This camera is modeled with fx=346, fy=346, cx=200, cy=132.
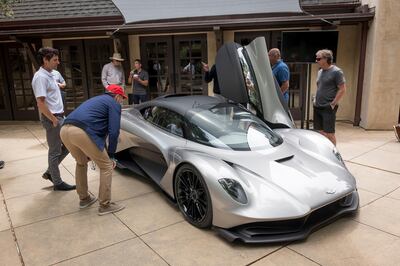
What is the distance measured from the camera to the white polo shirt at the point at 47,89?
3.96 meters

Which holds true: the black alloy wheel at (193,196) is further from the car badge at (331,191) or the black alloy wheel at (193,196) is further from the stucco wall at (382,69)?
the stucco wall at (382,69)

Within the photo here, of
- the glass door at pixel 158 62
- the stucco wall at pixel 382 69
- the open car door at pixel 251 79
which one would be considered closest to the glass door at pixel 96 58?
the glass door at pixel 158 62

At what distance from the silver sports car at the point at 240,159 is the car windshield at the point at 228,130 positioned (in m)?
0.01

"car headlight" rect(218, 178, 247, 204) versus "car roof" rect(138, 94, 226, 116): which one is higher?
"car roof" rect(138, 94, 226, 116)

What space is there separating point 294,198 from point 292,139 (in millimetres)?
1330

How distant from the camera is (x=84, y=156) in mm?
3760

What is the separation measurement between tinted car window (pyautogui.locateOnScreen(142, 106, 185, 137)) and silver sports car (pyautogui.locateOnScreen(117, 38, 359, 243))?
13 mm

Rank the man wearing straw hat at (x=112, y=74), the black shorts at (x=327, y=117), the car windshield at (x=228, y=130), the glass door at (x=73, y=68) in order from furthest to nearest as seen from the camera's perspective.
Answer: the glass door at (x=73, y=68)
the man wearing straw hat at (x=112, y=74)
the black shorts at (x=327, y=117)
the car windshield at (x=228, y=130)

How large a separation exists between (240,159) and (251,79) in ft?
4.58

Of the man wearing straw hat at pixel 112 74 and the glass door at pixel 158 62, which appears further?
the glass door at pixel 158 62

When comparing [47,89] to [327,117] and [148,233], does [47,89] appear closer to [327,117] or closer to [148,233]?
[148,233]

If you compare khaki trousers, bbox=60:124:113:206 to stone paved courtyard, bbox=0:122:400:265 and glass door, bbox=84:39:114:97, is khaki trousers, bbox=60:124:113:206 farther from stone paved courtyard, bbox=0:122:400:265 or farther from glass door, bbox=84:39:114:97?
glass door, bbox=84:39:114:97

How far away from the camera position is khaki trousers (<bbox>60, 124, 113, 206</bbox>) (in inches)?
136

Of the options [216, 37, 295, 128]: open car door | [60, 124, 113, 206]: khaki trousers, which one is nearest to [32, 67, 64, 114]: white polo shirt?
[60, 124, 113, 206]: khaki trousers
